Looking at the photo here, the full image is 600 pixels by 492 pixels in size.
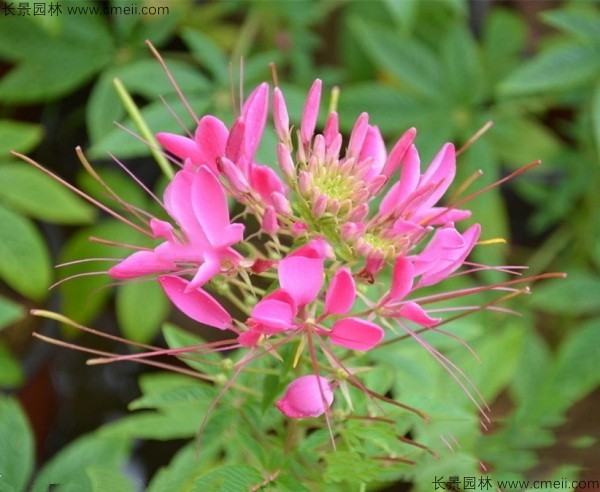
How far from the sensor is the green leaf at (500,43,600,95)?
0.85 meters

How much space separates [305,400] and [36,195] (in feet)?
1.78

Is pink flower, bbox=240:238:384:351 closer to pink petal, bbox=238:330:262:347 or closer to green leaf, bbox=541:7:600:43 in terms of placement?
pink petal, bbox=238:330:262:347

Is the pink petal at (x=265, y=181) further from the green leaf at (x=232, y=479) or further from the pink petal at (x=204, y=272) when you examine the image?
the green leaf at (x=232, y=479)

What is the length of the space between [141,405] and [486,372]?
1.41ft

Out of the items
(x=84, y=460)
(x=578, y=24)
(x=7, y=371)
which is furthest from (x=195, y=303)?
(x=578, y=24)

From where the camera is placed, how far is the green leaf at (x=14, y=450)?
0.48 meters

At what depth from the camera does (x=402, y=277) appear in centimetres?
39

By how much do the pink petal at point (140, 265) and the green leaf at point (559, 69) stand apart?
0.59 metres

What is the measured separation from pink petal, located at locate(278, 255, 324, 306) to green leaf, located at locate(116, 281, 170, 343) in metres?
0.61

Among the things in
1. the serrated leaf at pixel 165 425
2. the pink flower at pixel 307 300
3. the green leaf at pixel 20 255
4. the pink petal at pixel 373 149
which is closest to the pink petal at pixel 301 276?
the pink flower at pixel 307 300

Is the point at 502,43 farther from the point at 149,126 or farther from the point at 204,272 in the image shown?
the point at 204,272

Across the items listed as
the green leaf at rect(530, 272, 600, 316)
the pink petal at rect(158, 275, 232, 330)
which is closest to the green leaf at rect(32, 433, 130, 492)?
the pink petal at rect(158, 275, 232, 330)

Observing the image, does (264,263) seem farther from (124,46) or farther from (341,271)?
(124,46)

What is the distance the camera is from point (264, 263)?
41 cm
